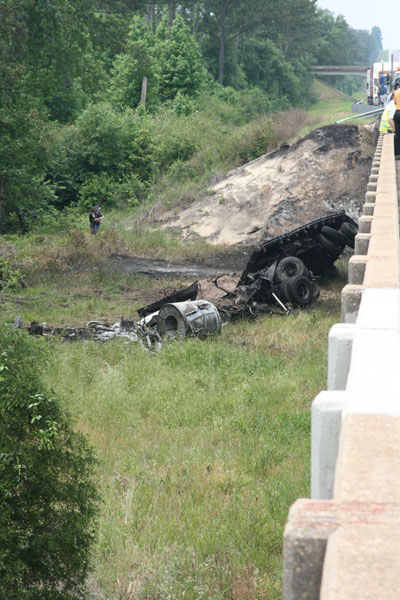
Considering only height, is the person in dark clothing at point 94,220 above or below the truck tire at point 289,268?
above

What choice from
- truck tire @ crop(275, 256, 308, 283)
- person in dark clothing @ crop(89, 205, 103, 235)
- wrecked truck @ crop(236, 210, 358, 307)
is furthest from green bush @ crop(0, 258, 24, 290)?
person in dark clothing @ crop(89, 205, 103, 235)

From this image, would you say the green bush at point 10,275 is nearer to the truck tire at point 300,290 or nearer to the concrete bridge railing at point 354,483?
the concrete bridge railing at point 354,483

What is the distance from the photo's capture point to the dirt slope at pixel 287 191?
3161 cm

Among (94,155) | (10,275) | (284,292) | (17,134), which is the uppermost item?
(17,134)

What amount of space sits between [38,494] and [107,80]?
2798cm

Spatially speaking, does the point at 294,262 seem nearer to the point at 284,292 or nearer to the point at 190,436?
the point at 284,292

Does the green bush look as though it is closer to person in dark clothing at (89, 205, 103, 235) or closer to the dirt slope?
person in dark clothing at (89, 205, 103, 235)

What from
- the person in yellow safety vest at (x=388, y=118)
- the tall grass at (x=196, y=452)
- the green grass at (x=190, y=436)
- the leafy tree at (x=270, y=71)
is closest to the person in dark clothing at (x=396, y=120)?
the person in yellow safety vest at (x=388, y=118)

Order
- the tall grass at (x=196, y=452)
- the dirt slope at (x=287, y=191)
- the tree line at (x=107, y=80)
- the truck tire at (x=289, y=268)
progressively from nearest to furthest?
the tall grass at (x=196, y=452), the truck tire at (x=289, y=268), the tree line at (x=107, y=80), the dirt slope at (x=287, y=191)

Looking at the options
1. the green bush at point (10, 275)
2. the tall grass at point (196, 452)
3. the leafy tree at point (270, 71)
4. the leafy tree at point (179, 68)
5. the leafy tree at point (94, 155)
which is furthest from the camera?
the leafy tree at point (270, 71)

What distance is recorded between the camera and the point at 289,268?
21438 millimetres

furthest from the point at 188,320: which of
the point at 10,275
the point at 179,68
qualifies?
the point at 179,68

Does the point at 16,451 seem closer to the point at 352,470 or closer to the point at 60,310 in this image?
the point at 352,470

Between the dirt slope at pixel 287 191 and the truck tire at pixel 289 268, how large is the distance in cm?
926
